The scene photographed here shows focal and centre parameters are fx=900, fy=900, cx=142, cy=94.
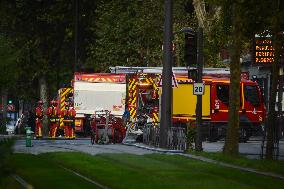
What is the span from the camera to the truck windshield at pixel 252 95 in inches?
1587

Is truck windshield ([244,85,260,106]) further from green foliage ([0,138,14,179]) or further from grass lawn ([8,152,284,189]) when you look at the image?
green foliage ([0,138,14,179])

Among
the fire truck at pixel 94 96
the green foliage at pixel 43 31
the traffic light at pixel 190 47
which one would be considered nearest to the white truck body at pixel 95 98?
the fire truck at pixel 94 96

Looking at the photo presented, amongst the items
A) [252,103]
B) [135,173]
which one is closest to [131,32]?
[252,103]

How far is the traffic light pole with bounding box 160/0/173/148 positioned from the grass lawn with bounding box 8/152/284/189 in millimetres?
4245

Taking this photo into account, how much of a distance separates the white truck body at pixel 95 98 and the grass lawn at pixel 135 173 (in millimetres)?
18254

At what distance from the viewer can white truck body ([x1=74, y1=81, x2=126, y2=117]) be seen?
43.4 meters

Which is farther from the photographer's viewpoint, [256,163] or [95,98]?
[95,98]

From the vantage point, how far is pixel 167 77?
2958cm

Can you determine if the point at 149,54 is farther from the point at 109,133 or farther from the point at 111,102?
the point at 109,133

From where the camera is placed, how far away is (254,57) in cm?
2780

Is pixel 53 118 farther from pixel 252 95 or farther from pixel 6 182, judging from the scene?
pixel 6 182

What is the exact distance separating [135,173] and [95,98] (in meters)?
25.3

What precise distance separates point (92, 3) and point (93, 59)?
4430 mm

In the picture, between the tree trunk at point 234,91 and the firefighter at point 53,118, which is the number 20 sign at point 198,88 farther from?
the firefighter at point 53,118
